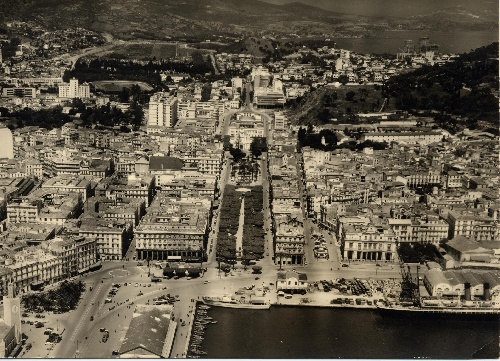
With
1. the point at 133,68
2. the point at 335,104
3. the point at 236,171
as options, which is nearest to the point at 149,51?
the point at 133,68

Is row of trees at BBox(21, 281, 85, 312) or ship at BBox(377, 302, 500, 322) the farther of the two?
ship at BBox(377, 302, 500, 322)

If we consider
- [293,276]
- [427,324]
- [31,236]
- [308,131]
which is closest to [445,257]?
[427,324]

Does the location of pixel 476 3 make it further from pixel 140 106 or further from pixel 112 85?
pixel 112 85

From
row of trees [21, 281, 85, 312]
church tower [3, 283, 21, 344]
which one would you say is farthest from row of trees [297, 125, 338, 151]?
church tower [3, 283, 21, 344]

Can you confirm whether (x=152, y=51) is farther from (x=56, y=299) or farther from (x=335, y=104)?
(x=56, y=299)

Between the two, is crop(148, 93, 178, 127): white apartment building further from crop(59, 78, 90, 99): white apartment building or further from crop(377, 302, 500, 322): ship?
crop(377, 302, 500, 322): ship

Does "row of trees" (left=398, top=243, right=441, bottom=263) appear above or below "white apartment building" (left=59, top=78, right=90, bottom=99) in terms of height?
below
